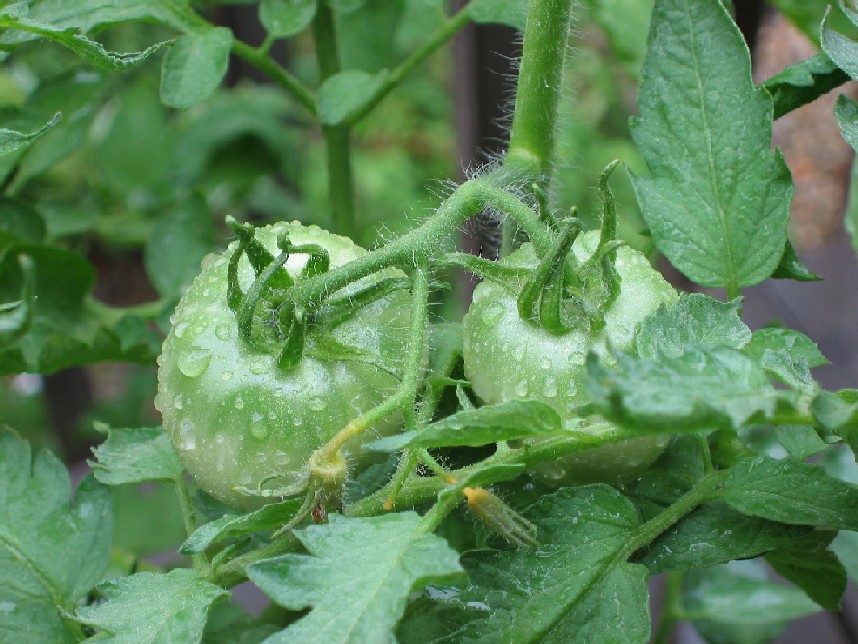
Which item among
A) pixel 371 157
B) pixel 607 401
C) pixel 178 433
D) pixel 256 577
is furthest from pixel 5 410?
pixel 607 401

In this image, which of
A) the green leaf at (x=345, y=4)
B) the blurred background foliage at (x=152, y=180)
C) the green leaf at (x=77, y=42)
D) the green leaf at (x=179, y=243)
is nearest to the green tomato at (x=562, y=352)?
the blurred background foliage at (x=152, y=180)

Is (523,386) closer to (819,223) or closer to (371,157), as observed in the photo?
(819,223)

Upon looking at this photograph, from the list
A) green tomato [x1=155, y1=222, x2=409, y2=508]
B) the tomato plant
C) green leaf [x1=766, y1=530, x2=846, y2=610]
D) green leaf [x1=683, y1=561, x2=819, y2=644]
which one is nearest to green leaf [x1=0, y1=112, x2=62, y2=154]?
the tomato plant

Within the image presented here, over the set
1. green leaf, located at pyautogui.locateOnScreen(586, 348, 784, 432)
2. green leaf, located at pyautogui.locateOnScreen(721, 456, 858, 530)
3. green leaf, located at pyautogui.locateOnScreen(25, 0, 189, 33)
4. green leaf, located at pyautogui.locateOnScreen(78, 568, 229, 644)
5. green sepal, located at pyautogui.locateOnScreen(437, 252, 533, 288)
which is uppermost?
green leaf, located at pyautogui.locateOnScreen(25, 0, 189, 33)

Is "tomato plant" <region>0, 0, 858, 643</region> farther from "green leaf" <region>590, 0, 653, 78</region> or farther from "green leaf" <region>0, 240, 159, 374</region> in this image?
"green leaf" <region>590, 0, 653, 78</region>

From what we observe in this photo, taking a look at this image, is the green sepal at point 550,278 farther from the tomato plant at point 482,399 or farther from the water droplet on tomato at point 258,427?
the water droplet on tomato at point 258,427

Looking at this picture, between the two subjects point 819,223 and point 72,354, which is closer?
point 72,354
